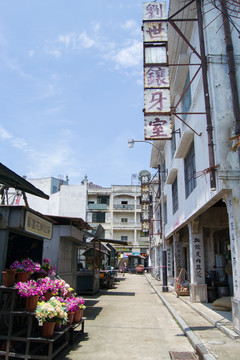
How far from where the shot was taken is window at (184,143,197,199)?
12.5 meters

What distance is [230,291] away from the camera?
1262 centimetres

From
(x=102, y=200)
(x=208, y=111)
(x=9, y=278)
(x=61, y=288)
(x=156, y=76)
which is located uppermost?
(x=102, y=200)

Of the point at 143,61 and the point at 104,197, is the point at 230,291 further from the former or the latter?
the point at 104,197

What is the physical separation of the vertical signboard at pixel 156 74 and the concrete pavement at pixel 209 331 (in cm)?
576

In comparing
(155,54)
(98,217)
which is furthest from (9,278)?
(98,217)

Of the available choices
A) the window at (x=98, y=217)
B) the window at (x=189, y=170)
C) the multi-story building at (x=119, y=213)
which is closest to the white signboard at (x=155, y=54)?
the window at (x=189, y=170)

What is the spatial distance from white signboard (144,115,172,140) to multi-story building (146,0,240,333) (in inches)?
16.8

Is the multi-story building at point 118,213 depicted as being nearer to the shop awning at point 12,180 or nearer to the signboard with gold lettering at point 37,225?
the signboard with gold lettering at point 37,225

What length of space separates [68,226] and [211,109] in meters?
6.17

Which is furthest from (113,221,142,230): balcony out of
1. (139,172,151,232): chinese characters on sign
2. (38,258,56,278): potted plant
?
(38,258,56,278): potted plant

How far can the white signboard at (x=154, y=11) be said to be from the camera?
11320mm

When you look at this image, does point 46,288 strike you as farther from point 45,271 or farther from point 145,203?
point 145,203

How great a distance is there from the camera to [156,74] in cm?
1073

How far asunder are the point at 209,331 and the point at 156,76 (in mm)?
8111
